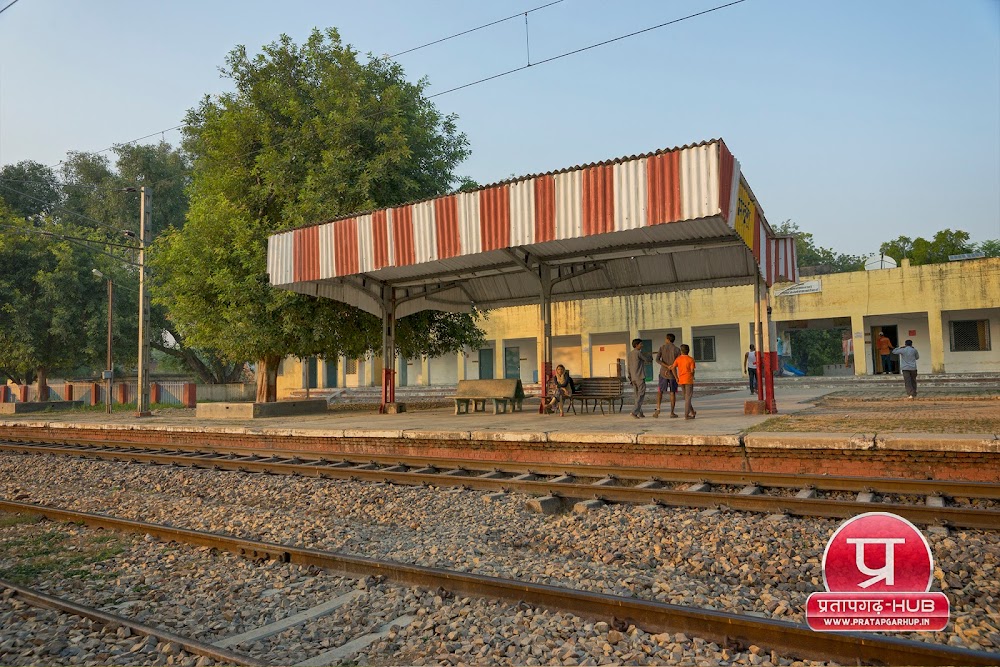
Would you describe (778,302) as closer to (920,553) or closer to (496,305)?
(496,305)

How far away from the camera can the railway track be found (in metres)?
6.68

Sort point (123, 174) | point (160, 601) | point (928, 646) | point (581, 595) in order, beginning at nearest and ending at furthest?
point (928, 646) < point (581, 595) < point (160, 601) < point (123, 174)

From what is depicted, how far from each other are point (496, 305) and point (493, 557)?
627 inches

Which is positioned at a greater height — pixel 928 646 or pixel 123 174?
pixel 123 174

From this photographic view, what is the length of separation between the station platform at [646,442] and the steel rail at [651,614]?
15.7 ft

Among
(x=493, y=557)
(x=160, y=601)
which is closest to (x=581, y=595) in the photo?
(x=493, y=557)

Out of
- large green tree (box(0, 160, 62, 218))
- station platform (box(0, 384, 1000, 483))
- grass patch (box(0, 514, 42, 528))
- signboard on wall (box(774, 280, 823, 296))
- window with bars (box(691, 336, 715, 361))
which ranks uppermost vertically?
large green tree (box(0, 160, 62, 218))

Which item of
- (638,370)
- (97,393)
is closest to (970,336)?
(638,370)

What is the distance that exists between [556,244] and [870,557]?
12796 mm

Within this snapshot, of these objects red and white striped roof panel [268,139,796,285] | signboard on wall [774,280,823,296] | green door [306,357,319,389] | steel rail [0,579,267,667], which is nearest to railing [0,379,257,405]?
green door [306,357,319,389]

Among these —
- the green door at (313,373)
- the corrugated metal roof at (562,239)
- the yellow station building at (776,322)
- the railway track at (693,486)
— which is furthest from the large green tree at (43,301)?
the railway track at (693,486)

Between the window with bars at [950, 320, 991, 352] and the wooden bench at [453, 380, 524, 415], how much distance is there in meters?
27.8

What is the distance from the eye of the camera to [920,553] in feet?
6.42

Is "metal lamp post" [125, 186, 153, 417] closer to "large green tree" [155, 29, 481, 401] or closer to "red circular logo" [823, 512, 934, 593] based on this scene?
"large green tree" [155, 29, 481, 401]
